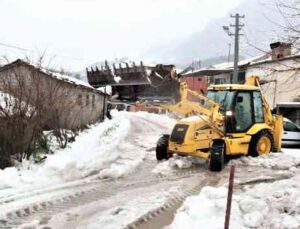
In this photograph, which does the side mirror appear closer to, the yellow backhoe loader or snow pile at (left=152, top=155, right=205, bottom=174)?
the yellow backhoe loader

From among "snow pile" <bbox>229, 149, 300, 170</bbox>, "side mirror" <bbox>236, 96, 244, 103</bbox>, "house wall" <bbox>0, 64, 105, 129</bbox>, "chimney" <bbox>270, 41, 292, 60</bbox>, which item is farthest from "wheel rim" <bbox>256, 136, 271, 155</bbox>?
"chimney" <bbox>270, 41, 292, 60</bbox>

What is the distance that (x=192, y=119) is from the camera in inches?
624

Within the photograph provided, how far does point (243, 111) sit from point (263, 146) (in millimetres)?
1341

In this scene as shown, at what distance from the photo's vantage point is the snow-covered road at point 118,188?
877cm

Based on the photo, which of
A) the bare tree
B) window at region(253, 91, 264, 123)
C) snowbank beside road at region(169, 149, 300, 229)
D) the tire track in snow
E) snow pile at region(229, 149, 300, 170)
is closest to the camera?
snowbank beside road at region(169, 149, 300, 229)

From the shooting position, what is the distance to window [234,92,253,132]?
16.3 m

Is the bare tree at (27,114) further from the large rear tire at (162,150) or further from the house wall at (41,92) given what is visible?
the large rear tire at (162,150)

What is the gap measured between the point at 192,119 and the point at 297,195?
6961 millimetres

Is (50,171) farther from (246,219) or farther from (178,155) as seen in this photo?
(246,219)

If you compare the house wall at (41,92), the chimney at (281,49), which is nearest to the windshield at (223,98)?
the house wall at (41,92)

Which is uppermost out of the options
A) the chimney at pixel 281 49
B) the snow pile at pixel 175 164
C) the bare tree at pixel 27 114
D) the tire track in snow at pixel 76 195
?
the chimney at pixel 281 49

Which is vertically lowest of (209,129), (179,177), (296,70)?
(179,177)

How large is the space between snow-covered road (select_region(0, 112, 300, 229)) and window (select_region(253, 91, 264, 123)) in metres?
1.33

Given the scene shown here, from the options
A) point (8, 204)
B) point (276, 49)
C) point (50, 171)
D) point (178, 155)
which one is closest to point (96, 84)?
point (178, 155)
